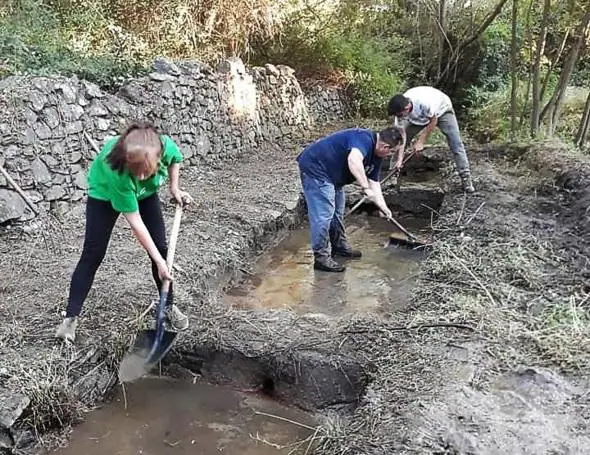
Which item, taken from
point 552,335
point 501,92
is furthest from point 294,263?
point 501,92

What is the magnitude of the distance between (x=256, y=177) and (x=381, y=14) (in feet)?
28.3

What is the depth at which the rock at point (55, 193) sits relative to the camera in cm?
612

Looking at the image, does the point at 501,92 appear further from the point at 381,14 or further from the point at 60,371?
the point at 60,371

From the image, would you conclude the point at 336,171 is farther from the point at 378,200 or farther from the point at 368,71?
the point at 368,71

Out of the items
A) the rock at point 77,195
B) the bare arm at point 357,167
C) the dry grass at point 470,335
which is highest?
the bare arm at point 357,167

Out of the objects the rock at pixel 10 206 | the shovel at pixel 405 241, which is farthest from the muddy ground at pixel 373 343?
the shovel at pixel 405 241

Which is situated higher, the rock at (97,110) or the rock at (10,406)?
the rock at (97,110)

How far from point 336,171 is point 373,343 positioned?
81.0 inches

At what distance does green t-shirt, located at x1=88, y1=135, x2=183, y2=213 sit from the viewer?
3463mm

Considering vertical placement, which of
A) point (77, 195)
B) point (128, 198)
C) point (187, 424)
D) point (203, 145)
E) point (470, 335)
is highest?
point (128, 198)

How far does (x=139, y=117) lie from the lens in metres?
7.69

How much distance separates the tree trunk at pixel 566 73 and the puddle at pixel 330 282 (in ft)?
15.2

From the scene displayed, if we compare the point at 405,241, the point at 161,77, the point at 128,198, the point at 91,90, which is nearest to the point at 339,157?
the point at 405,241

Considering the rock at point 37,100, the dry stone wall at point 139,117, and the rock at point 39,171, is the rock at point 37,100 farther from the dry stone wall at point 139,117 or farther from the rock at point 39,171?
the rock at point 39,171
